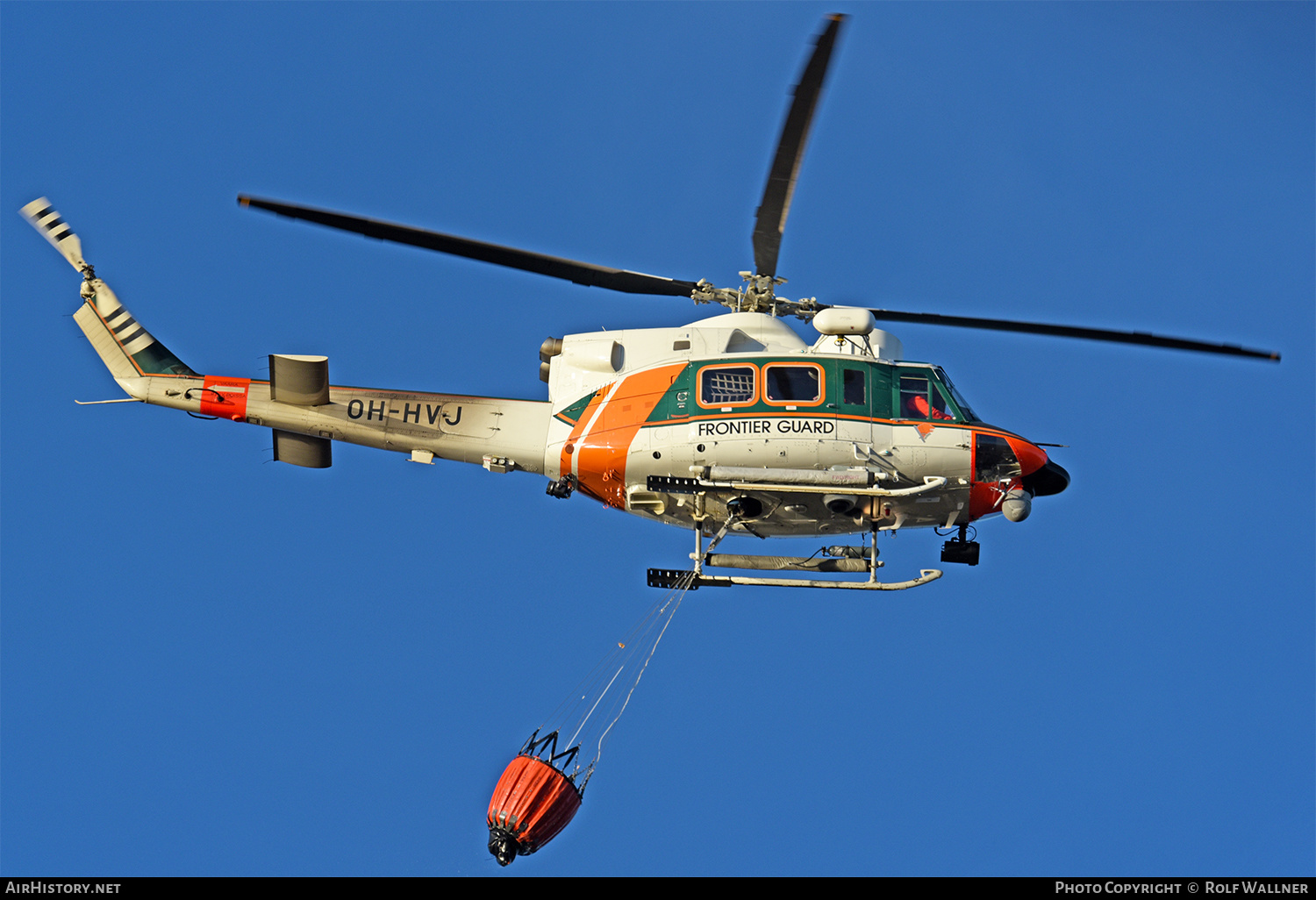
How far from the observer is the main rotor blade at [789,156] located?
12359mm

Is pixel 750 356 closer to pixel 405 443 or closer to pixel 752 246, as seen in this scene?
pixel 752 246

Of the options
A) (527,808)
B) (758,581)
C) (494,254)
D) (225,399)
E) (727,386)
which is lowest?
(527,808)

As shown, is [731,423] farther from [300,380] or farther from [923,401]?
[300,380]

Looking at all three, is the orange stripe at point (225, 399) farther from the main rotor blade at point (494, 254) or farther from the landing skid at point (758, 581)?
the landing skid at point (758, 581)

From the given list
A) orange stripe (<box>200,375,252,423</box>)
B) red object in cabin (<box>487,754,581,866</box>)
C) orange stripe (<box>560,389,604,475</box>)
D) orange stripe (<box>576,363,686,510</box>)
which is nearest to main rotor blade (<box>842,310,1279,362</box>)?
orange stripe (<box>576,363,686,510</box>)

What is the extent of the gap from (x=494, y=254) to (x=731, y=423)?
11.1ft

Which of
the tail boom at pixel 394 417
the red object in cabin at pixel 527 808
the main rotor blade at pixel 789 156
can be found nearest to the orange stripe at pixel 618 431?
the tail boom at pixel 394 417

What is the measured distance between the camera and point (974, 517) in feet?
51.9

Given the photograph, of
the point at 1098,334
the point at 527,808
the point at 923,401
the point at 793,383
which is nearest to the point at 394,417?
the point at 793,383

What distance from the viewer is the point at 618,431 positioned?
15812 mm
